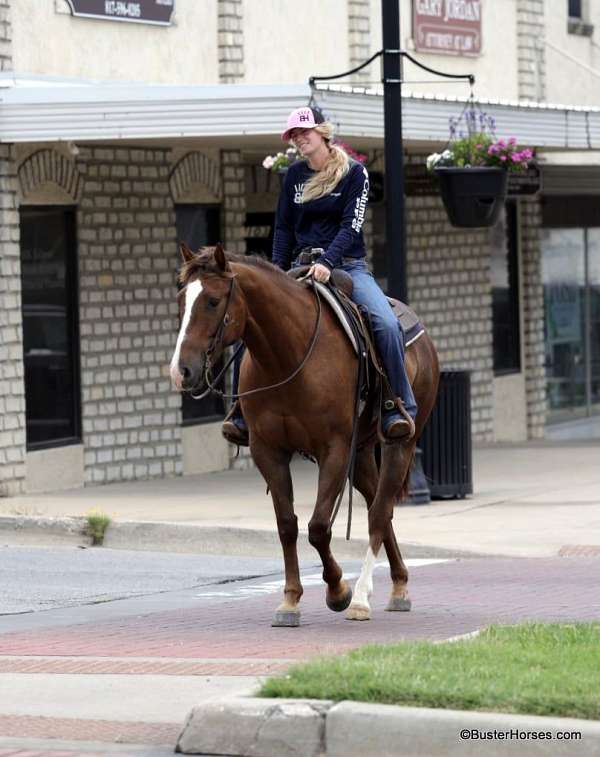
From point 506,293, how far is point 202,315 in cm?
1729

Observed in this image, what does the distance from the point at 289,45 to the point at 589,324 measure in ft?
29.7

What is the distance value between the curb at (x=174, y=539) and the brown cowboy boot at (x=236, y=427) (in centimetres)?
367

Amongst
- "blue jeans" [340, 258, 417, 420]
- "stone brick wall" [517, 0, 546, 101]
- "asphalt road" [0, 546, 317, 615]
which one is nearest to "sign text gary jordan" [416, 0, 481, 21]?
"stone brick wall" [517, 0, 546, 101]

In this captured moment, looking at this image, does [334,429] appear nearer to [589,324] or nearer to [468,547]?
[468,547]

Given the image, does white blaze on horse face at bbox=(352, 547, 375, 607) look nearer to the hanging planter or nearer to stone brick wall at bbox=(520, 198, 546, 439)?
the hanging planter

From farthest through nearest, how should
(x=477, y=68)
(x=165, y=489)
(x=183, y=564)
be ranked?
(x=477, y=68)
(x=165, y=489)
(x=183, y=564)

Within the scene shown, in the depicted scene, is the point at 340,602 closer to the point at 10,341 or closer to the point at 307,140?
the point at 307,140

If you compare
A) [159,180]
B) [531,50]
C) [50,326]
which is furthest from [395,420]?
[531,50]

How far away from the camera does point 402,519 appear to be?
1577 centimetres

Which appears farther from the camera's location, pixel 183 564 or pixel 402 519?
pixel 402 519

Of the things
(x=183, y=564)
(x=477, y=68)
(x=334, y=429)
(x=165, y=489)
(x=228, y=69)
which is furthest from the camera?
(x=477, y=68)

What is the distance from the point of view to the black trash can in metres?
17.1

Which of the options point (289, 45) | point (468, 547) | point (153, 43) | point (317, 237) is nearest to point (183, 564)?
point (468, 547)

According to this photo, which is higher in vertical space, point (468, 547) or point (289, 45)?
point (289, 45)
